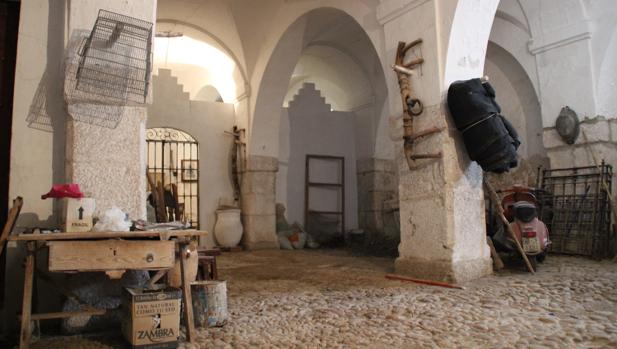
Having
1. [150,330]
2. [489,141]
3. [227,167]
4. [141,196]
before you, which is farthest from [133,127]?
[227,167]

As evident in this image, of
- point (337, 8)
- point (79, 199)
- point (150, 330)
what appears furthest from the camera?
point (337, 8)

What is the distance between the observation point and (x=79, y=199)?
3.11 m

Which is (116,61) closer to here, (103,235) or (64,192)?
(64,192)

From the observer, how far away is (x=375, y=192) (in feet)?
34.4

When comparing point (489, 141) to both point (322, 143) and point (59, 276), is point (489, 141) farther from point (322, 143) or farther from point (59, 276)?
point (322, 143)

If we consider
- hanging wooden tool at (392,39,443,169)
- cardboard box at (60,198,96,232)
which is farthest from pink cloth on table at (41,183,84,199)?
hanging wooden tool at (392,39,443,169)

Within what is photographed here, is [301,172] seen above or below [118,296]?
above

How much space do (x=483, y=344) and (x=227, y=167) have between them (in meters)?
7.85

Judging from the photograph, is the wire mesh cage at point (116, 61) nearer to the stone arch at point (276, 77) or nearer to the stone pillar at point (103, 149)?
the stone pillar at point (103, 149)

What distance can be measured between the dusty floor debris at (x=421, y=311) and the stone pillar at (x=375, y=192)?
458cm

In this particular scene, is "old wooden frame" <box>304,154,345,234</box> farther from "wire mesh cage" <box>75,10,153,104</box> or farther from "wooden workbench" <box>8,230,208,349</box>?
"wooden workbench" <box>8,230,208,349</box>

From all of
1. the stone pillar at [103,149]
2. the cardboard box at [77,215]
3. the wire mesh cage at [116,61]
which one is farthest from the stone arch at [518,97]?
the cardboard box at [77,215]

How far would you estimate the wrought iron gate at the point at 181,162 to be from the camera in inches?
382

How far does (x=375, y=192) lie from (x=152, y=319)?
8066 mm
